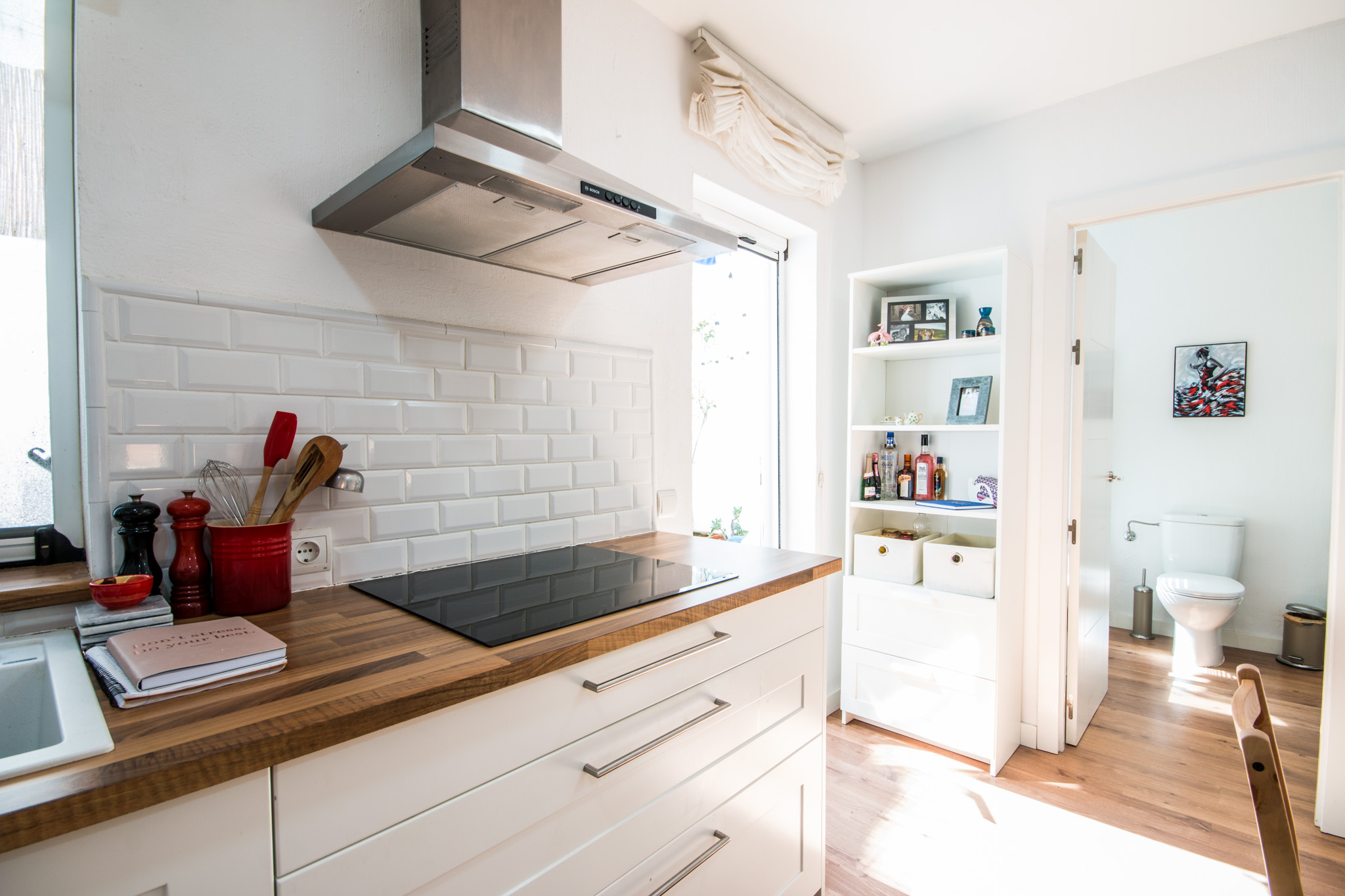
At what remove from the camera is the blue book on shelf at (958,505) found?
7.98 feet

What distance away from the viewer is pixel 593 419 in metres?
1.76

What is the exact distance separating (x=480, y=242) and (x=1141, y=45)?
2338mm

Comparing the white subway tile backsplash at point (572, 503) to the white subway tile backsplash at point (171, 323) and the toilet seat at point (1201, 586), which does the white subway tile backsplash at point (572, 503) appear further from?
the toilet seat at point (1201, 586)

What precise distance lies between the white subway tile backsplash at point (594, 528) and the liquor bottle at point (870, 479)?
A: 1.38 metres

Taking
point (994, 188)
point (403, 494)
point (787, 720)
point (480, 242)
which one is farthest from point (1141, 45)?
point (403, 494)

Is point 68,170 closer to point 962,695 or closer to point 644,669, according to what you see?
point 644,669

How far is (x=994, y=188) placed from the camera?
103 inches

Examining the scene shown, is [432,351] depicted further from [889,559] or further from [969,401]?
[969,401]

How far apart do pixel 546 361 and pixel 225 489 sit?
2.52 ft

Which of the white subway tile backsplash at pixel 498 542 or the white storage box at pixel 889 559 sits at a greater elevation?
the white subway tile backsplash at pixel 498 542

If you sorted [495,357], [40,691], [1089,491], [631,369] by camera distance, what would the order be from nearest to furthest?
[40,691], [495,357], [631,369], [1089,491]

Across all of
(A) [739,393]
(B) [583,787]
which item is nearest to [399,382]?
(B) [583,787]

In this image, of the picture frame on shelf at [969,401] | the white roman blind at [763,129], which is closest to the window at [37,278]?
the white roman blind at [763,129]

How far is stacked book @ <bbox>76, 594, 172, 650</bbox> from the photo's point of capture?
875 millimetres
